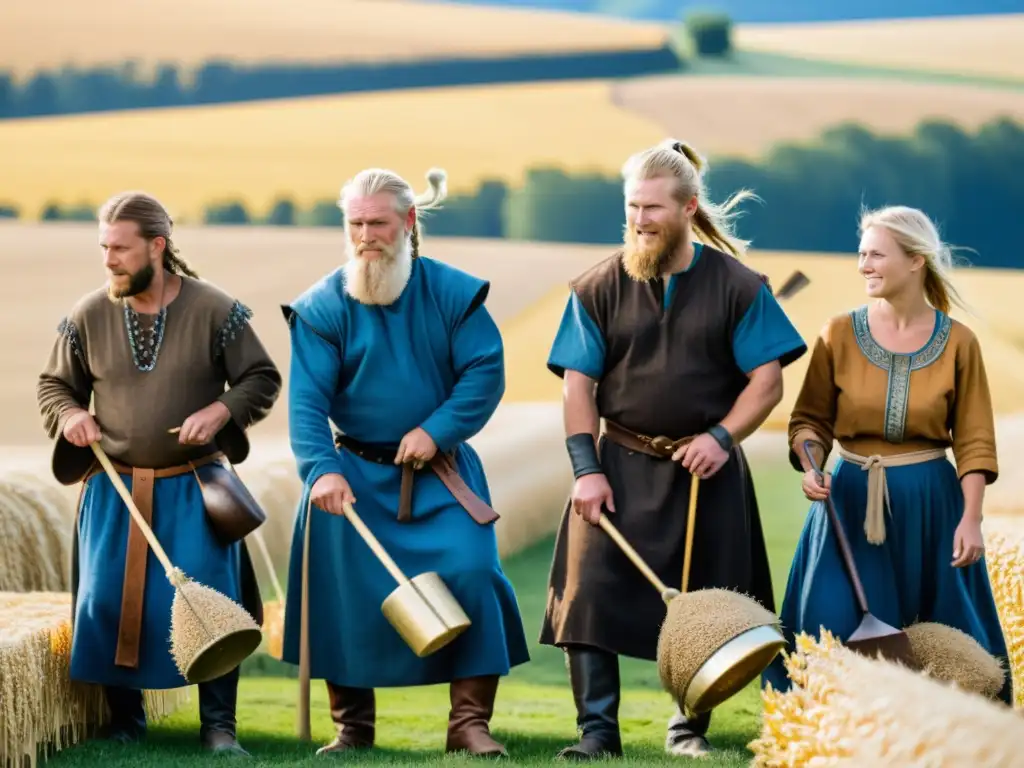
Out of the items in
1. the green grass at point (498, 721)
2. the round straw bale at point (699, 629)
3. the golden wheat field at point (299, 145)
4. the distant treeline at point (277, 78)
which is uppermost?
the distant treeline at point (277, 78)

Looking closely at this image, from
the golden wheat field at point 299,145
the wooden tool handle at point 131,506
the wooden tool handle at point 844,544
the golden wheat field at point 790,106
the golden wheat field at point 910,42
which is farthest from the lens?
the golden wheat field at point 910,42

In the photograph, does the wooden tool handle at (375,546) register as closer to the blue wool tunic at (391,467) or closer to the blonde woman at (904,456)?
the blue wool tunic at (391,467)

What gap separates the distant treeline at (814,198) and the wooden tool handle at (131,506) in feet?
19.7

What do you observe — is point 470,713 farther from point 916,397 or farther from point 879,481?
point 916,397

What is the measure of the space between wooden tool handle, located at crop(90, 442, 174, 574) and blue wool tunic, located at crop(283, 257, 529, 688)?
396 millimetres

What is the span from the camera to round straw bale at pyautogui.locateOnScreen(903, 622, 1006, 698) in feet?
15.2

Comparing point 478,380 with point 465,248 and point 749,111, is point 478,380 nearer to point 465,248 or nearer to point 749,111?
point 465,248

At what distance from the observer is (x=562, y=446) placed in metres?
9.59

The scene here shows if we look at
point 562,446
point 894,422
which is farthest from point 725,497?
point 562,446

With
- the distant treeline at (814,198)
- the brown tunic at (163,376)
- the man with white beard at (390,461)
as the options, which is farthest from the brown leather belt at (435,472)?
the distant treeline at (814,198)

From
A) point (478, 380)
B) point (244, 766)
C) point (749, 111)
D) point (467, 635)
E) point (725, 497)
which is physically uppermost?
point (749, 111)

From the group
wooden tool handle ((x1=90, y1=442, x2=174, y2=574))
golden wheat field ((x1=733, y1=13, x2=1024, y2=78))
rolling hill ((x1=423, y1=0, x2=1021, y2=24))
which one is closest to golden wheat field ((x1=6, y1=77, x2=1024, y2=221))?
golden wheat field ((x1=733, y1=13, x2=1024, y2=78))

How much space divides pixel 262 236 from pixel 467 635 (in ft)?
20.7

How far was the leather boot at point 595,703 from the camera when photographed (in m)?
5.03
